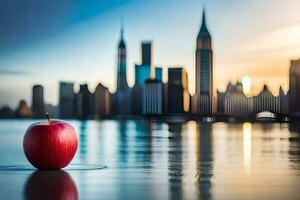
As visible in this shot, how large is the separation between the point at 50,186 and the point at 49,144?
1.98 meters

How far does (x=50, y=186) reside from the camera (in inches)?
312

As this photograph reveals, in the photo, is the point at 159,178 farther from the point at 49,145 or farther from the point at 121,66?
the point at 121,66

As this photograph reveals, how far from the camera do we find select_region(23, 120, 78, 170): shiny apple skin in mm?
9852

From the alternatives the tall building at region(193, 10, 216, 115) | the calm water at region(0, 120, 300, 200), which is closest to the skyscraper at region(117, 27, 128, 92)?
the tall building at region(193, 10, 216, 115)

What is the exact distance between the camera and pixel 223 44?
173 ft

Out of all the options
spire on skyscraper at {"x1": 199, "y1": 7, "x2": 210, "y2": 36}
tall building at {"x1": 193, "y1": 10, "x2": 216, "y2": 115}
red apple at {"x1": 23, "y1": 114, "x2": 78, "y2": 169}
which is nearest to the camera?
red apple at {"x1": 23, "y1": 114, "x2": 78, "y2": 169}

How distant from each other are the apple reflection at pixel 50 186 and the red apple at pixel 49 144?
281mm

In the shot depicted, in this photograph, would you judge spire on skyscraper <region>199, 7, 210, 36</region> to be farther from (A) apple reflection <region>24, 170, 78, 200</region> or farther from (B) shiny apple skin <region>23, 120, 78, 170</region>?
(A) apple reflection <region>24, 170, 78, 200</region>

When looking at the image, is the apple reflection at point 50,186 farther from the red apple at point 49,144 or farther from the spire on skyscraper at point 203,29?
the spire on skyscraper at point 203,29

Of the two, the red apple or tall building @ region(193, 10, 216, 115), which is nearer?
the red apple

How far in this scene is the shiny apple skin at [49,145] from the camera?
985 centimetres

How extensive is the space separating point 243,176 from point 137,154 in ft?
16.3

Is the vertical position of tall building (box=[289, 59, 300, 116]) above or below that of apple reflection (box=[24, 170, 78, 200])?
above

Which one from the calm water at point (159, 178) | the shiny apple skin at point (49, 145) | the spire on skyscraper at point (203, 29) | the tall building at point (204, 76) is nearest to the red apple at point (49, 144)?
the shiny apple skin at point (49, 145)
